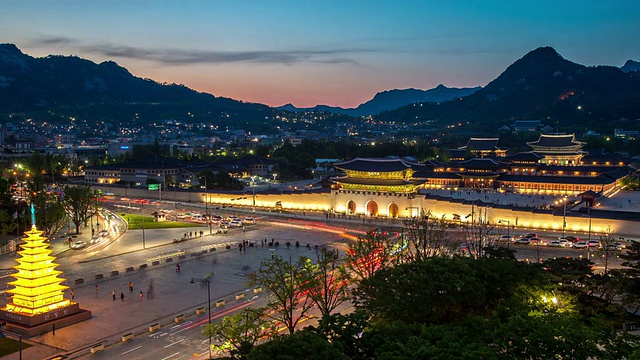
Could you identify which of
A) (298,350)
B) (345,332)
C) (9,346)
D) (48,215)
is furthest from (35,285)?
(48,215)

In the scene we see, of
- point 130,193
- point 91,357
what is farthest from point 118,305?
point 130,193

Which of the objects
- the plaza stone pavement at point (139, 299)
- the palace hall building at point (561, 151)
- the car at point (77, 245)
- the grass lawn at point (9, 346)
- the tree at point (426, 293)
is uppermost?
the palace hall building at point (561, 151)

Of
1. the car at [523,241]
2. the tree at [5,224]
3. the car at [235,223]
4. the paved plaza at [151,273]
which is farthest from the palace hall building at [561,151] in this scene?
the tree at [5,224]

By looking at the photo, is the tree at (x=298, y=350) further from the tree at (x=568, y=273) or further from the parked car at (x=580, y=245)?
the parked car at (x=580, y=245)

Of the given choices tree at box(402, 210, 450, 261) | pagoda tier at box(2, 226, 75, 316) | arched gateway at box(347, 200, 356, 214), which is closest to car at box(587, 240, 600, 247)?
tree at box(402, 210, 450, 261)

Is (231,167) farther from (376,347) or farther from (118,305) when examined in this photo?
(376,347)

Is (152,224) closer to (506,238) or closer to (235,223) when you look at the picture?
(235,223)

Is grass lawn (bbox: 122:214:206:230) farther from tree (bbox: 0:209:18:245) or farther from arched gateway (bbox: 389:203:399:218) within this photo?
arched gateway (bbox: 389:203:399:218)
